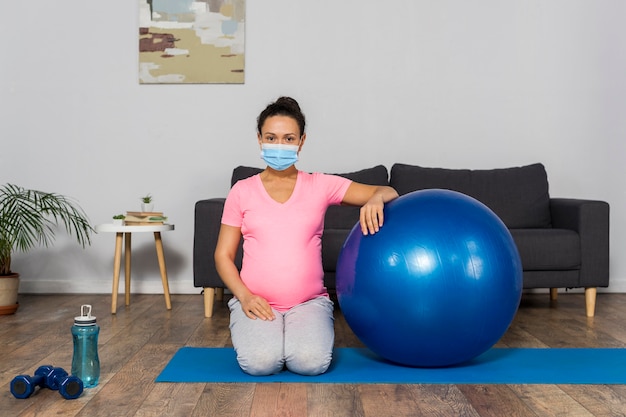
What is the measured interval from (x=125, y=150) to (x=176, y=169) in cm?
35

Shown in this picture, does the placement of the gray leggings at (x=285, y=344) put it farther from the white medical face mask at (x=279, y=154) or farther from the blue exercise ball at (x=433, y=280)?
the white medical face mask at (x=279, y=154)

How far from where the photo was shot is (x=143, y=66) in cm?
502

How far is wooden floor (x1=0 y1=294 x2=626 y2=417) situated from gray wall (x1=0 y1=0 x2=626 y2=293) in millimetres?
1337

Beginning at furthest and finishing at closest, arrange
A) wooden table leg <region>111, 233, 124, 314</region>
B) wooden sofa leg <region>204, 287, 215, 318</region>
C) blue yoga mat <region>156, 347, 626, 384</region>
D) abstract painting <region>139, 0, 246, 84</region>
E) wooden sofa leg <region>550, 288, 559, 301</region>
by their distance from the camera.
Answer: abstract painting <region>139, 0, 246, 84</region> → wooden sofa leg <region>550, 288, 559, 301</region> → wooden table leg <region>111, 233, 124, 314</region> → wooden sofa leg <region>204, 287, 215, 318</region> → blue yoga mat <region>156, 347, 626, 384</region>

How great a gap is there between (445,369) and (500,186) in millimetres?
2100

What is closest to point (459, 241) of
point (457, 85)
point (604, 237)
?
point (604, 237)

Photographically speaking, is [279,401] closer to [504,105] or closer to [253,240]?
[253,240]

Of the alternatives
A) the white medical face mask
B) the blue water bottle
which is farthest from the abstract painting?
the blue water bottle

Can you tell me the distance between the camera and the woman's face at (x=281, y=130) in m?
2.74

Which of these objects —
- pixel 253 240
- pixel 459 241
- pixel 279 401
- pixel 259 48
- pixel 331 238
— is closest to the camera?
pixel 279 401

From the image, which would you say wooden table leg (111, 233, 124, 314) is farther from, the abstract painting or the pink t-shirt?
the pink t-shirt

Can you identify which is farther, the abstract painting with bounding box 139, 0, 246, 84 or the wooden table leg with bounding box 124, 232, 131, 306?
the abstract painting with bounding box 139, 0, 246, 84

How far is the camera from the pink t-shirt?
9.13ft

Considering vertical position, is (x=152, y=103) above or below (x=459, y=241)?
above
